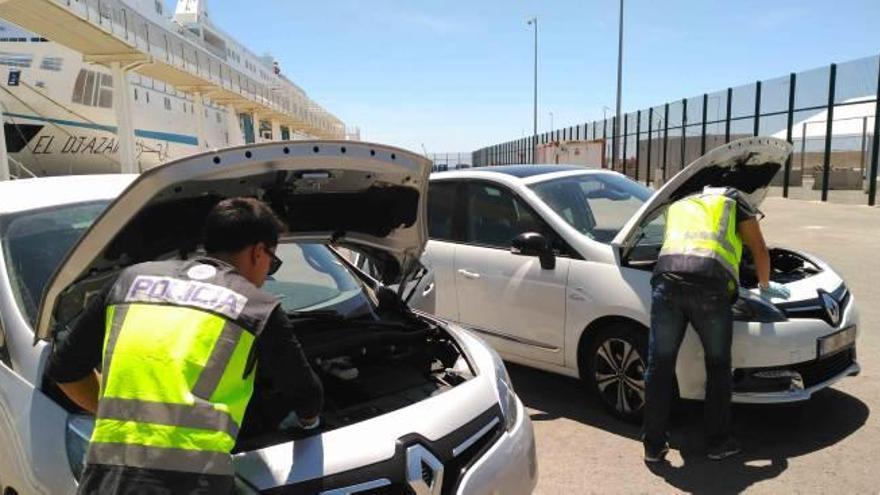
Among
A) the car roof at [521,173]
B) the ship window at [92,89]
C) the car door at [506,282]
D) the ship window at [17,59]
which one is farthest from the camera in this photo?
the ship window at [92,89]

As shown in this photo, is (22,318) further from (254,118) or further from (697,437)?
(254,118)

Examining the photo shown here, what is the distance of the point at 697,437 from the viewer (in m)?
4.51

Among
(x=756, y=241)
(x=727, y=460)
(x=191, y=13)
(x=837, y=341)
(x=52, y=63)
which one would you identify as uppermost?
(x=191, y=13)

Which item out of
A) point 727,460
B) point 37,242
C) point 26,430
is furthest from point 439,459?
point 727,460

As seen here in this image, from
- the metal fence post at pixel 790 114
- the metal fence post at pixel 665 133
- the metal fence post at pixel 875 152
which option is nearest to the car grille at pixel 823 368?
the metal fence post at pixel 875 152

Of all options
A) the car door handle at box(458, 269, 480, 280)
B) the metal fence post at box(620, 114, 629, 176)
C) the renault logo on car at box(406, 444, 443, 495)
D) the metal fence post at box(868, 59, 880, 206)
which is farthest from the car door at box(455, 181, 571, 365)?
the metal fence post at box(620, 114, 629, 176)

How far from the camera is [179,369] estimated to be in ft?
6.00

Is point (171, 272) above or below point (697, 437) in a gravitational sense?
above

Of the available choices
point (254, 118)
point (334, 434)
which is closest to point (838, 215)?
point (334, 434)

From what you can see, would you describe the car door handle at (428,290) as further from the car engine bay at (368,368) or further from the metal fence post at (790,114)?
the metal fence post at (790,114)

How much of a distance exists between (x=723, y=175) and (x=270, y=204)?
3.39 m

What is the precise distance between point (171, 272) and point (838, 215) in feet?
59.7

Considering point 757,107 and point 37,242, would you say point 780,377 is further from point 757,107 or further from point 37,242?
point 757,107

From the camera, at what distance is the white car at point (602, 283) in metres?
4.23
